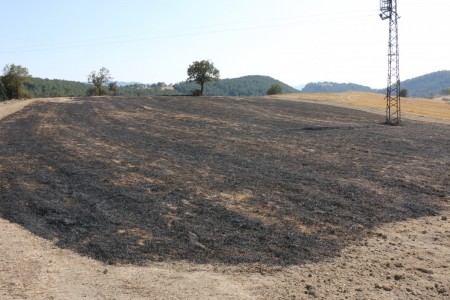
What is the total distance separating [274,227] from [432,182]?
859 centimetres

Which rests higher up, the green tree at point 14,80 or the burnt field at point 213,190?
the green tree at point 14,80

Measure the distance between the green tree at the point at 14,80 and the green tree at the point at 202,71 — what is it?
3207 centimetres

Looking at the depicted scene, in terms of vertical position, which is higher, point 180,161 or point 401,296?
point 180,161

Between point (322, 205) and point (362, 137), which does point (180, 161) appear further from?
point (362, 137)

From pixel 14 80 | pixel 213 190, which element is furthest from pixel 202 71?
pixel 213 190

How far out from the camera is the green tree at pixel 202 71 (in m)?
88.9

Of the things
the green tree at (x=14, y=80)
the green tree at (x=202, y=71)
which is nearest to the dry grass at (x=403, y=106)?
the green tree at (x=202, y=71)

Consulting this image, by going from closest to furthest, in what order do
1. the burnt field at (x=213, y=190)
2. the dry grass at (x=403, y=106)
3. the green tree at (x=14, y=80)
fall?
the burnt field at (x=213, y=190) < the dry grass at (x=403, y=106) < the green tree at (x=14, y=80)

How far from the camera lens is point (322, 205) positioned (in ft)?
42.7

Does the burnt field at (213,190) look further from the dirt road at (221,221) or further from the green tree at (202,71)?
the green tree at (202,71)

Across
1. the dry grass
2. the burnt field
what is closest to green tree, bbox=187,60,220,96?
the dry grass

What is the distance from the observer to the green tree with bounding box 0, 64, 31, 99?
2874 inches

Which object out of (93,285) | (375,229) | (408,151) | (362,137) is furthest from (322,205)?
(362,137)

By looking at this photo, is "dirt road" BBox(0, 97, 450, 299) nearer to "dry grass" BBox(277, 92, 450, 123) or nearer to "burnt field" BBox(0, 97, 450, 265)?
"burnt field" BBox(0, 97, 450, 265)
